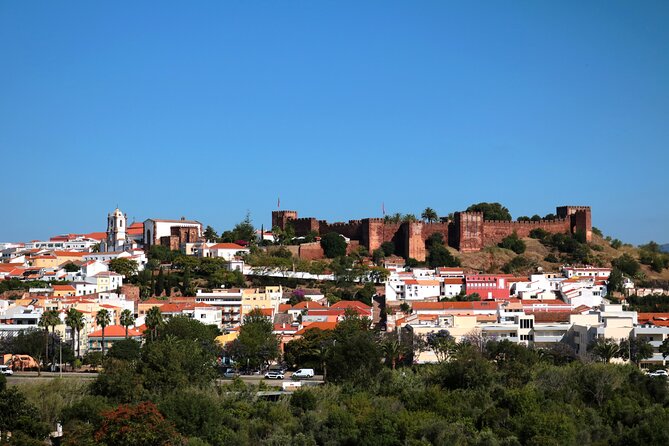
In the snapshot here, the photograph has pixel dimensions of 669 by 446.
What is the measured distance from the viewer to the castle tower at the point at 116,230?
68469mm

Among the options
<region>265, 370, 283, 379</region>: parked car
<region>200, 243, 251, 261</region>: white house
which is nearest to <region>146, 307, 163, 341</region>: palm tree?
<region>265, 370, 283, 379</region>: parked car

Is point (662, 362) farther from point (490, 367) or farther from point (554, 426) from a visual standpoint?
point (554, 426)

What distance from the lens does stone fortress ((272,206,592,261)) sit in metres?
64.4

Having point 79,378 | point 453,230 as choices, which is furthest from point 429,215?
point 79,378

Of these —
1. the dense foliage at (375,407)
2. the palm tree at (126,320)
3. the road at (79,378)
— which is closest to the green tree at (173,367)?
the dense foliage at (375,407)

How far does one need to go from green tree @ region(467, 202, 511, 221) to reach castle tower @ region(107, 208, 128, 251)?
2220 centimetres

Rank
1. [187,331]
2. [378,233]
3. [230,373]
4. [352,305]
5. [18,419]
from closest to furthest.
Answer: [18,419]
[230,373]
[187,331]
[352,305]
[378,233]

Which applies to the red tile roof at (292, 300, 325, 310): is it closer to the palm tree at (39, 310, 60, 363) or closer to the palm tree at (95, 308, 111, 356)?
the palm tree at (95, 308, 111, 356)

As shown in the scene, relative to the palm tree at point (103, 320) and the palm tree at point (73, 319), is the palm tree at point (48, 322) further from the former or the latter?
the palm tree at point (103, 320)

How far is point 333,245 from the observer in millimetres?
63562

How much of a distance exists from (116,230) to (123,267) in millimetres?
12863

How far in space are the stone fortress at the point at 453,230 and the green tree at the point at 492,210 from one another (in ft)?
7.56

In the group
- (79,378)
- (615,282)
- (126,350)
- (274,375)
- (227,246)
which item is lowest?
(274,375)

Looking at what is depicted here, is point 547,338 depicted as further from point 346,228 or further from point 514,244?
point 346,228
